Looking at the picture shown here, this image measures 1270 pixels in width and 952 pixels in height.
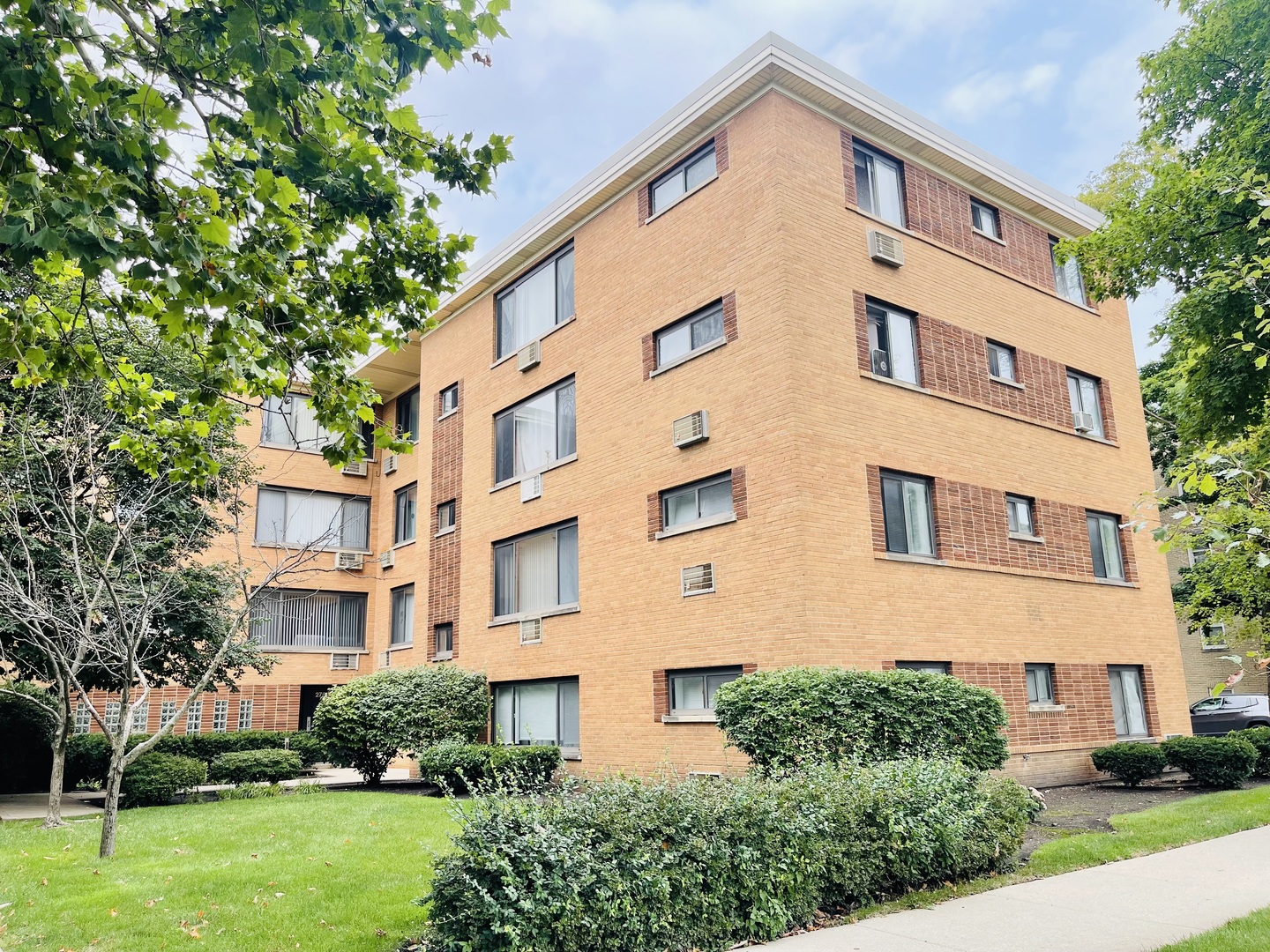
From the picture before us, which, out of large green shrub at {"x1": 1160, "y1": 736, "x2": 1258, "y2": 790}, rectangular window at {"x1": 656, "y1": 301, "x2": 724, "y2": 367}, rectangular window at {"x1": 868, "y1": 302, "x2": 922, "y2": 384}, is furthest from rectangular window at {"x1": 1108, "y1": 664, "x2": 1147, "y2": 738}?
rectangular window at {"x1": 656, "y1": 301, "x2": 724, "y2": 367}

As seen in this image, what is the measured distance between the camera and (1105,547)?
764 inches

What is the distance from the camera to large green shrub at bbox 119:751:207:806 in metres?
16.0

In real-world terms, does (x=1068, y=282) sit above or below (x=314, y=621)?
above

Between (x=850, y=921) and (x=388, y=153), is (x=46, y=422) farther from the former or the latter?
(x=850, y=921)

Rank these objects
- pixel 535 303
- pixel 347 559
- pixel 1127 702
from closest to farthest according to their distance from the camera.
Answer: pixel 1127 702
pixel 535 303
pixel 347 559

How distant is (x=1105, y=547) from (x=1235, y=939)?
14.1m

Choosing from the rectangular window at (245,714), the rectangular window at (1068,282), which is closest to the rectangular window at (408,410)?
the rectangular window at (245,714)

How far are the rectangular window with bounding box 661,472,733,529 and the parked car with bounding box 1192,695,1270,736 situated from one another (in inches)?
763

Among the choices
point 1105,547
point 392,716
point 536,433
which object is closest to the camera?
point 392,716

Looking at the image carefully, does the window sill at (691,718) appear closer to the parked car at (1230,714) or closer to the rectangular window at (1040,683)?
the rectangular window at (1040,683)

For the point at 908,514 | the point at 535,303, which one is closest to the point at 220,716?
the point at 535,303

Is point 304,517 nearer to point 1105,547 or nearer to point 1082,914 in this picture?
point 1105,547

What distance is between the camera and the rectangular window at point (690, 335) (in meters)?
16.5

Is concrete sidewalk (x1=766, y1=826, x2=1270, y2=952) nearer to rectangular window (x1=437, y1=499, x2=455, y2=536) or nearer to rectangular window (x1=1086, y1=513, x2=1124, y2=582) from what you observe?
rectangular window (x1=1086, y1=513, x2=1124, y2=582)
